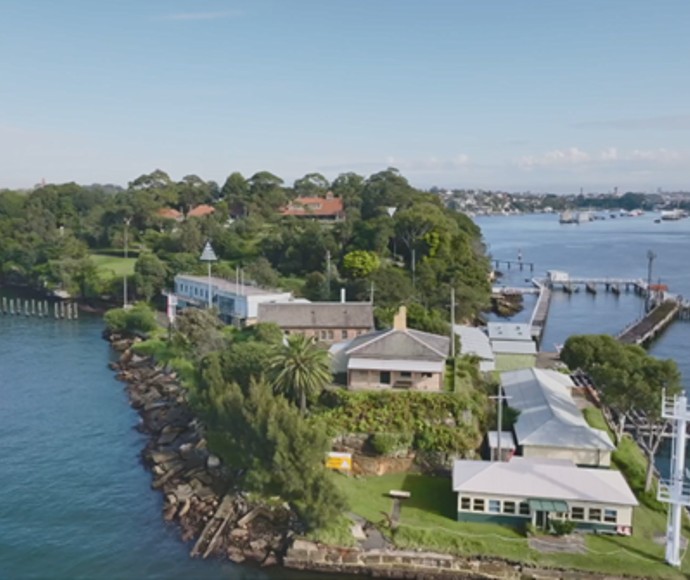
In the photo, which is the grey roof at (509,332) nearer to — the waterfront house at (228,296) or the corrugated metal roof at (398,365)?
the waterfront house at (228,296)

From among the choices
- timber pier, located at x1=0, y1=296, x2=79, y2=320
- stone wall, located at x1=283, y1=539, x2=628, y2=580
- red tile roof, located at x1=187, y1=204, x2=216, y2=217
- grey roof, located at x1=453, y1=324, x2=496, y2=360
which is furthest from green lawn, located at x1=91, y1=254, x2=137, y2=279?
stone wall, located at x1=283, y1=539, x2=628, y2=580

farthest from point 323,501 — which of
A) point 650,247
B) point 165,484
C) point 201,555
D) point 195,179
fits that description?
point 650,247

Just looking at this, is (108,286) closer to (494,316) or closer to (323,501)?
(494,316)

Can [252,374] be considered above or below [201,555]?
above

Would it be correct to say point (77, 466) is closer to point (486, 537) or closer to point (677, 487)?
point (486, 537)

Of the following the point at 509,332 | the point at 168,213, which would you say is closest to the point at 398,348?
the point at 509,332
